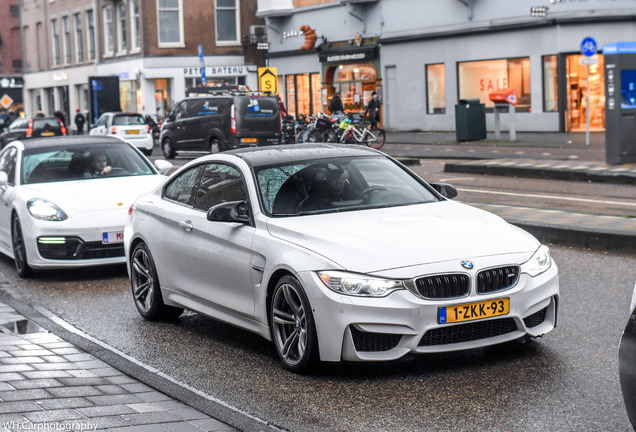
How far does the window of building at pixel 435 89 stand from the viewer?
4047 centimetres

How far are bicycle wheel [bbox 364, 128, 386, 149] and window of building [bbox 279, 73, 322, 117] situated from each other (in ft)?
54.7

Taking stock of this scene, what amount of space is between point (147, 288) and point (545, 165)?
14.0 metres

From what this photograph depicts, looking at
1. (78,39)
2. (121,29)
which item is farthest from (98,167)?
(78,39)

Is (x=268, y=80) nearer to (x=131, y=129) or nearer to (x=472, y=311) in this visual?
(x=131, y=129)

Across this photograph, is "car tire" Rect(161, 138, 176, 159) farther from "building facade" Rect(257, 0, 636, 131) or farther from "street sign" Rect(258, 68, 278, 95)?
"building facade" Rect(257, 0, 636, 131)

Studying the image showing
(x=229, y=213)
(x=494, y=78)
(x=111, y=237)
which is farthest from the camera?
(x=494, y=78)

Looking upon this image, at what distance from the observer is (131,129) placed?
37.3 m

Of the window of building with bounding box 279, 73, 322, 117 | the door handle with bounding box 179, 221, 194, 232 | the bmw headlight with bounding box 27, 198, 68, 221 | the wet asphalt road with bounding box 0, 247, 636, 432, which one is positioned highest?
the window of building with bounding box 279, 73, 322, 117

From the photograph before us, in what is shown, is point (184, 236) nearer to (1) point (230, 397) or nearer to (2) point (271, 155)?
(2) point (271, 155)

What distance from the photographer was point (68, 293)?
9898mm

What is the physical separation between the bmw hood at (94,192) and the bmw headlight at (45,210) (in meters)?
0.05

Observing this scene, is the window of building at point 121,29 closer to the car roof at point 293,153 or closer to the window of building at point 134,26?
the window of building at point 134,26

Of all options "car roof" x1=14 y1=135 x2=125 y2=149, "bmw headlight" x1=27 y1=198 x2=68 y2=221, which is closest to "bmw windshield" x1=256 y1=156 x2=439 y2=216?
"bmw headlight" x1=27 y1=198 x2=68 y2=221

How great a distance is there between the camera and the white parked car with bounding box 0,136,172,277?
34.4 feet
